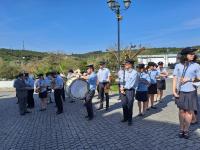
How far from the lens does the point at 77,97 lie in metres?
12.4

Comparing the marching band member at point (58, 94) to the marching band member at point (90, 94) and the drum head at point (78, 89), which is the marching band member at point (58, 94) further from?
the marching band member at point (90, 94)

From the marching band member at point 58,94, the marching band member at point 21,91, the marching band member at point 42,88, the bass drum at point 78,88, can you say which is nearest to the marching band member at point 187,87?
the bass drum at point 78,88

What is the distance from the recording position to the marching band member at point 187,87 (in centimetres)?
722

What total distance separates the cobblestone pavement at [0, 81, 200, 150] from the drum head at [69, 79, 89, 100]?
65 cm

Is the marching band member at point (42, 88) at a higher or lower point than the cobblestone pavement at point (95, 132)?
higher

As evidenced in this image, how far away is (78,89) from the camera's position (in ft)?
40.2

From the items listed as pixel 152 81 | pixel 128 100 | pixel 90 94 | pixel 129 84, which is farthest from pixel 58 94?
pixel 129 84

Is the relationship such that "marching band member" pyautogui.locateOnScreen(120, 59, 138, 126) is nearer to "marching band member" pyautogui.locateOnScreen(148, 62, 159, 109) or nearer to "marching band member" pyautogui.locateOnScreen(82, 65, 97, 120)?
"marching band member" pyautogui.locateOnScreen(82, 65, 97, 120)

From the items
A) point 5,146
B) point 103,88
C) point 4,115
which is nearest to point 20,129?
point 5,146

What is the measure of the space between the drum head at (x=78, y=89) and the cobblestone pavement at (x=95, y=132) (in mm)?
653

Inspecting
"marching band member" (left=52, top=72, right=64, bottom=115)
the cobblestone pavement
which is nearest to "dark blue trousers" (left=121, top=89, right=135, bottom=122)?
the cobblestone pavement

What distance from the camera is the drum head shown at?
12.0m

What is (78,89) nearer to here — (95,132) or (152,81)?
(152,81)

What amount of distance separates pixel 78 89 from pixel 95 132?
3.85 meters
